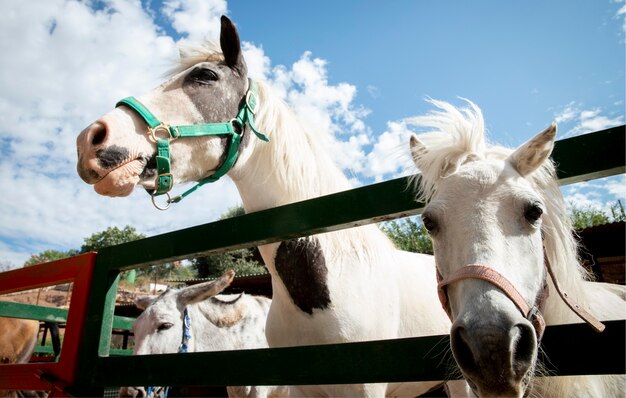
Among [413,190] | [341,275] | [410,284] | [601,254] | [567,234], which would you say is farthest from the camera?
[601,254]

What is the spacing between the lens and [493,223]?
48.9 inches

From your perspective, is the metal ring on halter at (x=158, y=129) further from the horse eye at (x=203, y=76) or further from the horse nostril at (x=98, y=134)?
the horse eye at (x=203, y=76)

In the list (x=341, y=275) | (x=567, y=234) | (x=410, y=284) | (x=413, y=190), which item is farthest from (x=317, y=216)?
(x=410, y=284)

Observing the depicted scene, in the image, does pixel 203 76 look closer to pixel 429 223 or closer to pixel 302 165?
pixel 302 165

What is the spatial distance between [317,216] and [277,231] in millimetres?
159

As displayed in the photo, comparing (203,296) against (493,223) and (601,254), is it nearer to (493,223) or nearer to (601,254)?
(493,223)

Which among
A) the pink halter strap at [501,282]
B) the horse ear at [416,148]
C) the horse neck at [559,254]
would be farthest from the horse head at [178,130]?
the horse neck at [559,254]

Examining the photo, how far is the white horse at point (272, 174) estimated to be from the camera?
1790 mm

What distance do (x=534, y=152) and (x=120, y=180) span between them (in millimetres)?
1723

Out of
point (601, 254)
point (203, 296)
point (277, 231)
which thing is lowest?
point (277, 231)

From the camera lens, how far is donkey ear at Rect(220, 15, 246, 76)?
228 centimetres

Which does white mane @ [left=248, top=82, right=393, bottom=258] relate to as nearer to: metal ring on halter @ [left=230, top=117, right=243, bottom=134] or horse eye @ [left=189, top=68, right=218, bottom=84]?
metal ring on halter @ [left=230, top=117, right=243, bottom=134]

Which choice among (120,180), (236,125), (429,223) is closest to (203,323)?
(236,125)

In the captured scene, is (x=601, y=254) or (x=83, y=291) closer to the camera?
(x=83, y=291)
